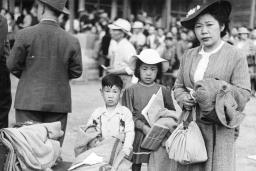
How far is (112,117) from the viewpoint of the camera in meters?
3.48

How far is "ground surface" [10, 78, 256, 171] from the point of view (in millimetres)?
4973

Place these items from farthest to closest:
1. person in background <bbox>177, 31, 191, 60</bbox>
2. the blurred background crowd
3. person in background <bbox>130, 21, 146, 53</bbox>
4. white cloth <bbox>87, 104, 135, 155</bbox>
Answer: person in background <bbox>177, 31, 191, 60</bbox> → person in background <bbox>130, 21, 146, 53</bbox> → the blurred background crowd → white cloth <bbox>87, 104, 135, 155</bbox>

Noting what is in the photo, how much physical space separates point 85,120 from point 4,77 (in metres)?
2.83

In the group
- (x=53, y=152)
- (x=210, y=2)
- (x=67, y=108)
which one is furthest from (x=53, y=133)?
(x=210, y=2)

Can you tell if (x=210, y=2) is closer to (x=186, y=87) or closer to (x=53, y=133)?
(x=186, y=87)

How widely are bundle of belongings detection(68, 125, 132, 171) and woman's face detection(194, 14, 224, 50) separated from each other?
1023mm

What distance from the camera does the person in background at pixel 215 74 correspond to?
2801 millimetres

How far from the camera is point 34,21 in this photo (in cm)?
1193

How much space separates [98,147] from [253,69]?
8321mm

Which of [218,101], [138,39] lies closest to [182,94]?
[218,101]

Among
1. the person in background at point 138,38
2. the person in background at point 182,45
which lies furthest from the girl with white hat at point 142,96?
the person in background at point 182,45

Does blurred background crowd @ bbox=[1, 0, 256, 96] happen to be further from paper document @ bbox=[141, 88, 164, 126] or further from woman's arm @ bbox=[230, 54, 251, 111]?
woman's arm @ bbox=[230, 54, 251, 111]

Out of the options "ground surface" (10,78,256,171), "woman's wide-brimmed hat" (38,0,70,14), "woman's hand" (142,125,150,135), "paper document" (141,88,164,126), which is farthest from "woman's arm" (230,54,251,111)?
"ground surface" (10,78,256,171)

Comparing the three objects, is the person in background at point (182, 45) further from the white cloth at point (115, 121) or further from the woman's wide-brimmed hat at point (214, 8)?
the woman's wide-brimmed hat at point (214, 8)
